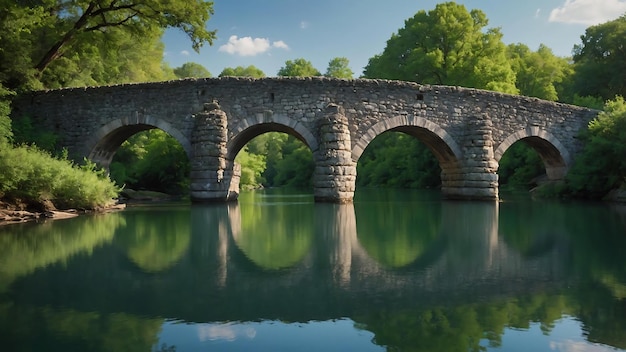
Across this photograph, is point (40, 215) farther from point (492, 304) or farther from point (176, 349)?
point (492, 304)

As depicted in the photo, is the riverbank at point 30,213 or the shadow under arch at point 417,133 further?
the shadow under arch at point 417,133

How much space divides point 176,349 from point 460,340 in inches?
74.9

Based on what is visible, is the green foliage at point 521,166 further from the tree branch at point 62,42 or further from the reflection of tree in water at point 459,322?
the reflection of tree in water at point 459,322

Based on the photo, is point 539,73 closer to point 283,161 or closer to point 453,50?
point 453,50

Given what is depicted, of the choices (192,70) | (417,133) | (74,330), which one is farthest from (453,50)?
(192,70)

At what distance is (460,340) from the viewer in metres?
3.35

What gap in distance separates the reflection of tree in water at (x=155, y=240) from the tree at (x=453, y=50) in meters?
20.7

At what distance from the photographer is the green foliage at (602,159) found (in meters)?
16.4

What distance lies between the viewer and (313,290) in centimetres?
471

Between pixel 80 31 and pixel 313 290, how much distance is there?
15344 millimetres

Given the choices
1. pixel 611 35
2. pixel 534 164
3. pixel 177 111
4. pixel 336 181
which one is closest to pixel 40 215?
pixel 177 111

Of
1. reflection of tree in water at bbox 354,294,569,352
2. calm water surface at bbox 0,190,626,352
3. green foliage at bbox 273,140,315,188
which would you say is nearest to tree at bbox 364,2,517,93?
green foliage at bbox 273,140,315,188

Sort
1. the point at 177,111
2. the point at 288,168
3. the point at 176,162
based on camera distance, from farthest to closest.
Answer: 1. the point at 288,168
2. the point at 176,162
3. the point at 177,111

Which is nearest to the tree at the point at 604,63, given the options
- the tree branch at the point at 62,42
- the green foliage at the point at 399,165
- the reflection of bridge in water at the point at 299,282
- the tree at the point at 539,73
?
the tree at the point at 539,73
